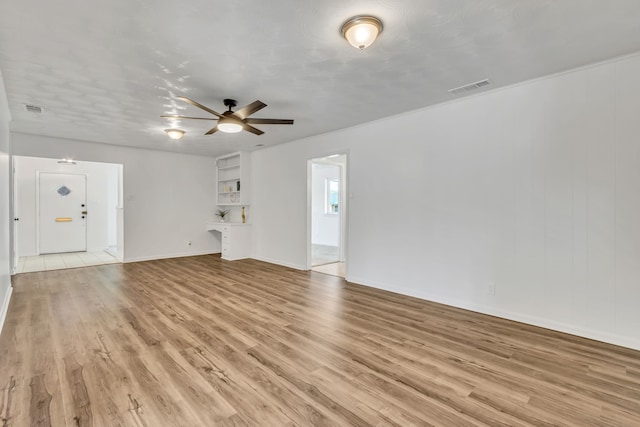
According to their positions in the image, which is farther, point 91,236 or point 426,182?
point 91,236

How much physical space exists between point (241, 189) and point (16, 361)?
5.23 m

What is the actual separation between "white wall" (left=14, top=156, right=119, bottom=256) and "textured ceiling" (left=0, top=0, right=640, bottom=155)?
4.60 m

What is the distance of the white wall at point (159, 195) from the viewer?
6320 mm

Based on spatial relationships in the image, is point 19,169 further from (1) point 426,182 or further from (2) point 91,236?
(1) point 426,182

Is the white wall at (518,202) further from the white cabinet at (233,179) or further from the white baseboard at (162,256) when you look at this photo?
the white baseboard at (162,256)

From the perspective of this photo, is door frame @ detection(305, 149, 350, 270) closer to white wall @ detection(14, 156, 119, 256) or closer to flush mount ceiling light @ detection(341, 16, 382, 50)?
flush mount ceiling light @ detection(341, 16, 382, 50)

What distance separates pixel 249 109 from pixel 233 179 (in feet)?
15.3

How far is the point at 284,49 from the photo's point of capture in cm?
263

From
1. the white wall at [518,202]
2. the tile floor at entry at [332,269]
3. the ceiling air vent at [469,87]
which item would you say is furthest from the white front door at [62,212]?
the ceiling air vent at [469,87]

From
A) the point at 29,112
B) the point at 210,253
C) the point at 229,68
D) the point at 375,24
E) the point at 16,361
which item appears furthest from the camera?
the point at 210,253

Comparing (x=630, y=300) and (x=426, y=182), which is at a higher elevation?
(x=426, y=182)

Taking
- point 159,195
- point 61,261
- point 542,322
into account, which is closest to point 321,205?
point 159,195

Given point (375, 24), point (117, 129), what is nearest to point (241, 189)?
point (117, 129)

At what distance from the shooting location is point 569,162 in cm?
306
